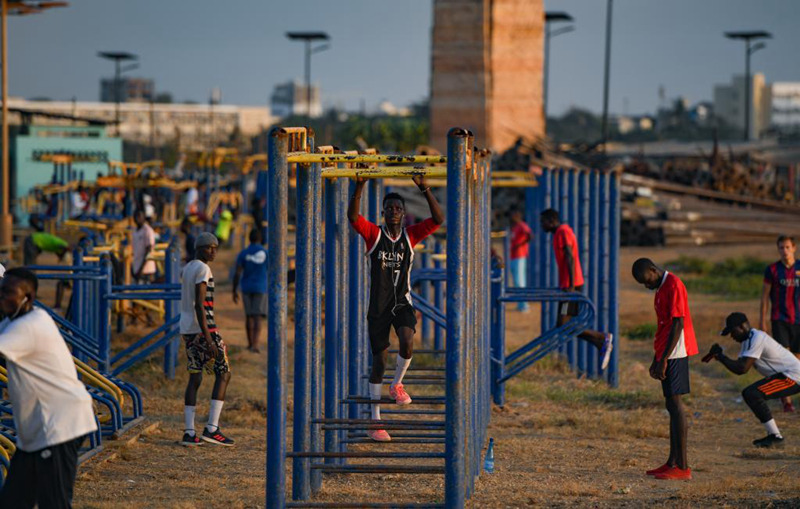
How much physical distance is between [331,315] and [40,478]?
2882 mm

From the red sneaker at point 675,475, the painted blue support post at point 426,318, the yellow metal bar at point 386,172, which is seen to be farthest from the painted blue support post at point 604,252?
the yellow metal bar at point 386,172

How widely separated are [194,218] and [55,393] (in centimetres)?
1716

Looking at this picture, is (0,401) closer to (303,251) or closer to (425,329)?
(303,251)

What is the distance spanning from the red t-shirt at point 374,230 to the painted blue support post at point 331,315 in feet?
0.58

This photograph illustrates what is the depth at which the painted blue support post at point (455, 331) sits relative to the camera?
6.86 m

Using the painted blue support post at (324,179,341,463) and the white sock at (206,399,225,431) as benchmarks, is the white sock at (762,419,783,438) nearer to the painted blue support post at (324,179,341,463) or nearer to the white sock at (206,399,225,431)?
the painted blue support post at (324,179,341,463)

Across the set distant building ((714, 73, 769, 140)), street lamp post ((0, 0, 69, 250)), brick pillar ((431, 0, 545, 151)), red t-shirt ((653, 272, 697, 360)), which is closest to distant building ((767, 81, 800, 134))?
distant building ((714, 73, 769, 140))

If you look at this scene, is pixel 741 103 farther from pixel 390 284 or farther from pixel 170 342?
pixel 390 284

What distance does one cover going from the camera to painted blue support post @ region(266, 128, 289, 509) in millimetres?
6688

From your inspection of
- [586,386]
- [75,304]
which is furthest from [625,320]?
[75,304]

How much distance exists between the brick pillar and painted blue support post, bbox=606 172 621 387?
87.8 feet

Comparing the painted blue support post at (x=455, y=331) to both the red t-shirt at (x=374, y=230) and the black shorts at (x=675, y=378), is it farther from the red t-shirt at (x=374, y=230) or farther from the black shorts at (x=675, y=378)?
the black shorts at (x=675, y=378)

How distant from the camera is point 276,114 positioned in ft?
486

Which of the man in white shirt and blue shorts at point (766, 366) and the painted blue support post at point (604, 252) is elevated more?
the painted blue support post at point (604, 252)
